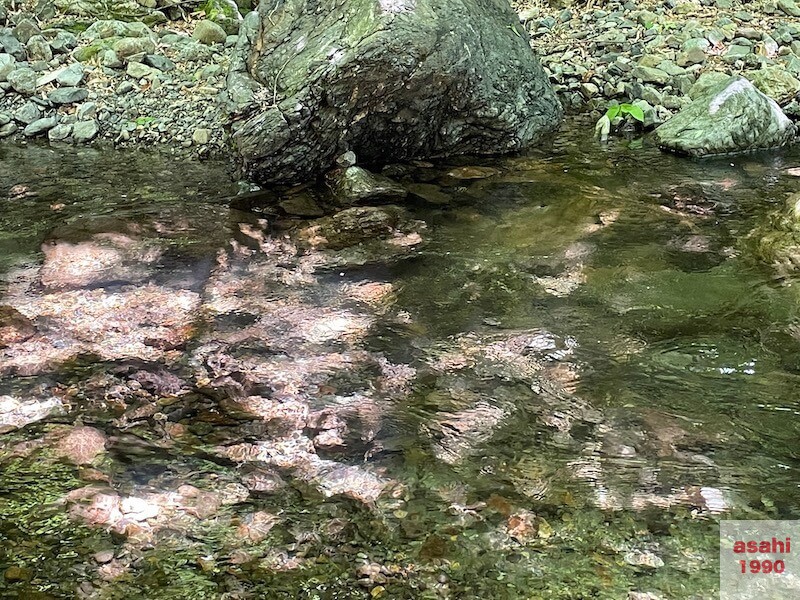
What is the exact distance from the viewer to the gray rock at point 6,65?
23.9ft

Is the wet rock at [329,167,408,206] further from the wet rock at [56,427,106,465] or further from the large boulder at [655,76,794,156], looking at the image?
the wet rock at [56,427,106,465]

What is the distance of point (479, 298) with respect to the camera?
13.0 ft

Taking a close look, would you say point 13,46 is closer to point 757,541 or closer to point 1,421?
point 1,421

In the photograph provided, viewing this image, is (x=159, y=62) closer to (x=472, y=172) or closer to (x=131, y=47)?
(x=131, y=47)

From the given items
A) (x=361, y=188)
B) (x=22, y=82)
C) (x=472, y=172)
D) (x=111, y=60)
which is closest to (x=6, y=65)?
(x=22, y=82)

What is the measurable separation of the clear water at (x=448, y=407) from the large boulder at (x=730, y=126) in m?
1.07

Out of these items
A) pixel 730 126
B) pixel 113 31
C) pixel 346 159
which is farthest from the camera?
pixel 113 31

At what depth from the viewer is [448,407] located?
3070 mm

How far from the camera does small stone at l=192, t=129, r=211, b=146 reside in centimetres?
647

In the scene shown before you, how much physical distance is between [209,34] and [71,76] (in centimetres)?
184

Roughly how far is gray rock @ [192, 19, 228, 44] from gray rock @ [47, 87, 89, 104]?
6.20 feet

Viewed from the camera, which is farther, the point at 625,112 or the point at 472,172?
the point at 625,112

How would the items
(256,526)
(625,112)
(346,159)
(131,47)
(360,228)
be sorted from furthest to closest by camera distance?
(131,47) < (625,112) < (346,159) < (360,228) < (256,526)

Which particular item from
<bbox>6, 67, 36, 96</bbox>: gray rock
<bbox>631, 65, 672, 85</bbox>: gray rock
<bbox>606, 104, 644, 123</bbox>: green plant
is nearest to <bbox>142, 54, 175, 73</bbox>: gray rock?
<bbox>6, 67, 36, 96</bbox>: gray rock
